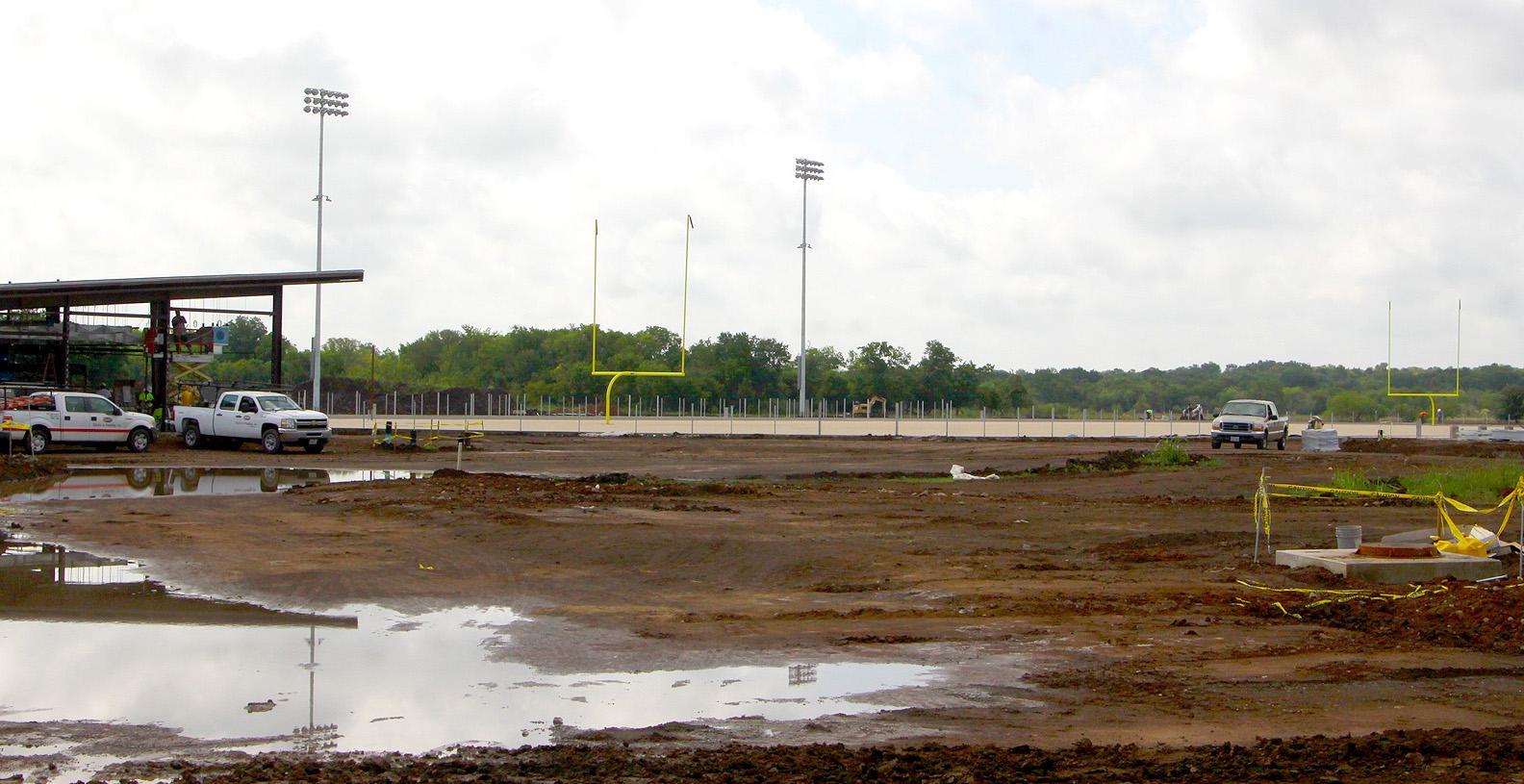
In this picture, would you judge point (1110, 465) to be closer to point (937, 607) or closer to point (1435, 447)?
point (1435, 447)

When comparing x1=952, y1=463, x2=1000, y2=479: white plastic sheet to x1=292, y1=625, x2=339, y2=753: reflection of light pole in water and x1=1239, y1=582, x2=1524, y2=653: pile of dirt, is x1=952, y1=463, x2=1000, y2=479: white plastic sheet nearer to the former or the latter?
x1=1239, y1=582, x2=1524, y2=653: pile of dirt

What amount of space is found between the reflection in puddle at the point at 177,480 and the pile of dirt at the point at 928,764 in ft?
63.3

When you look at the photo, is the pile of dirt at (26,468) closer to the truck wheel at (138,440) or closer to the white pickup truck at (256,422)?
the truck wheel at (138,440)

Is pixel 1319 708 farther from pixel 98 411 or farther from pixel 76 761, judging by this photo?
pixel 98 411

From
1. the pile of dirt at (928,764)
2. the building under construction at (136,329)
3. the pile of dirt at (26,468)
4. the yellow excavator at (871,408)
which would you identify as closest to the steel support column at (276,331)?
the building under construction at (136,329)

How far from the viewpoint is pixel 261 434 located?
41.1 m

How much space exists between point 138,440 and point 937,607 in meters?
32.8

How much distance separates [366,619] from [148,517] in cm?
1004

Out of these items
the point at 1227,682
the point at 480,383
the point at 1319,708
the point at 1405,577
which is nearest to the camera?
the point at 1319,708

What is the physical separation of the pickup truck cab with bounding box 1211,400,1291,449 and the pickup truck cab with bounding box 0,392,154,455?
3623cm

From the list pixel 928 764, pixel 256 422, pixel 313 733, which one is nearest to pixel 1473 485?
pixel 928 764

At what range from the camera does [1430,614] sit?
12.4 meters

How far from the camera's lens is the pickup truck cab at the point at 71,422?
3703 centimetres

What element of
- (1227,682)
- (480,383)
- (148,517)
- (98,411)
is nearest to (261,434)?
(98,411)
